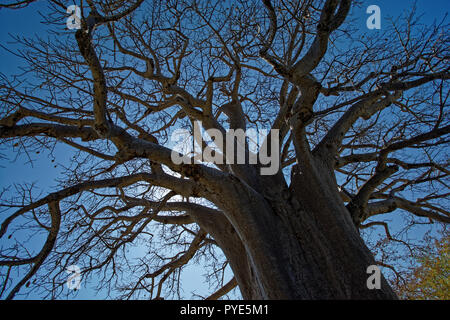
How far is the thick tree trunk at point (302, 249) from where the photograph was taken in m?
2.20

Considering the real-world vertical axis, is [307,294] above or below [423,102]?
below

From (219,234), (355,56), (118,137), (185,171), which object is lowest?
(219,234)

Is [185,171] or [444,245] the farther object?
[444,245]

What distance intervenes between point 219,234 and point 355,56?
3.12 metres

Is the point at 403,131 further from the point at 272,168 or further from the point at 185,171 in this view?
the point at 185,171

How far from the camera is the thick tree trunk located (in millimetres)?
2197

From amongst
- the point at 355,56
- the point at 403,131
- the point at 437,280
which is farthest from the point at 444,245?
the point at 355,56

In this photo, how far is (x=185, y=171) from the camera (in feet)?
8.01

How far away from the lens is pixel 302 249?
8.08 feet
